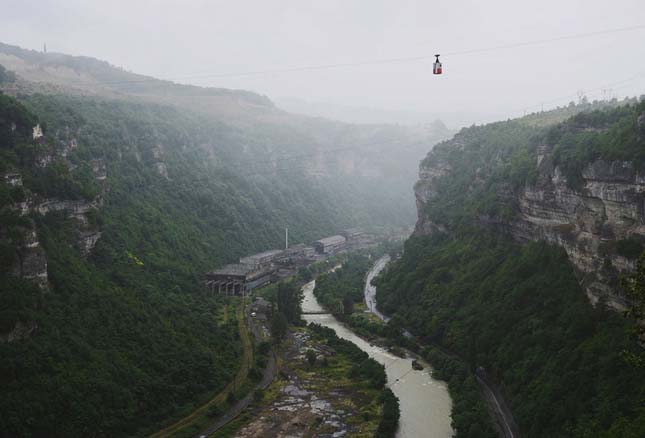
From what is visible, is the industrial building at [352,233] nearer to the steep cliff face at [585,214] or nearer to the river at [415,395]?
the steep cliff face at [585,214]

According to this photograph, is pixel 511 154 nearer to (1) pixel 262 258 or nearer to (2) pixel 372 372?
(1) pixel 262 258

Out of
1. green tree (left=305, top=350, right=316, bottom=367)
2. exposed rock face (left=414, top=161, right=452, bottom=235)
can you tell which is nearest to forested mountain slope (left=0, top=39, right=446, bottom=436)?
green tree (left=305, top=350, right=316, bottom=367)

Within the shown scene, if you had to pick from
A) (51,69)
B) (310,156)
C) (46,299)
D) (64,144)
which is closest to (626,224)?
(46,299)

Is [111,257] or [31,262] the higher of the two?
[31,262]

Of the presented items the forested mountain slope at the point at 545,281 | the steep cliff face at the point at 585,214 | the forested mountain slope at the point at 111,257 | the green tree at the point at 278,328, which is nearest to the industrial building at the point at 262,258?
the forested mountain slope at the point at 111,257

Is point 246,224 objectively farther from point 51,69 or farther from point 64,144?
point 51,69

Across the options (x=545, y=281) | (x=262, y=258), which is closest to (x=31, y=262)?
(x=545, y=281)

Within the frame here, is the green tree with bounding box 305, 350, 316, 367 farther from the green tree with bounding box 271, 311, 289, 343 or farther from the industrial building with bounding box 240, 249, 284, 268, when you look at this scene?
the industrial building with bounding box 240, 249, 284, 268
